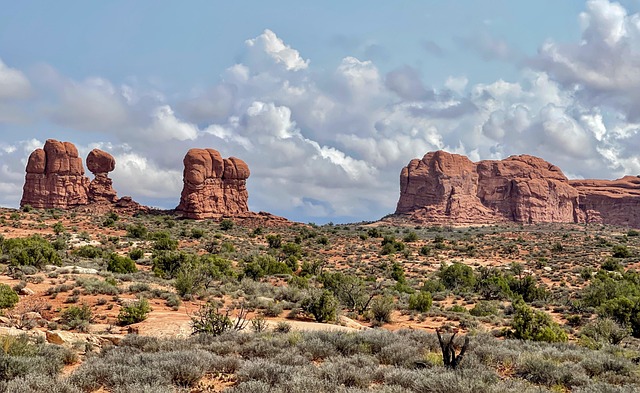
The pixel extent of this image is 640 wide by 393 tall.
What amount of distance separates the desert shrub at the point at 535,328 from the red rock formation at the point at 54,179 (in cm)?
8063

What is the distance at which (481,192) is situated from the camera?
4830 inches

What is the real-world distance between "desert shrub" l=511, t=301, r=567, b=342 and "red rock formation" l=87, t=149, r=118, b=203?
7991 centimetres

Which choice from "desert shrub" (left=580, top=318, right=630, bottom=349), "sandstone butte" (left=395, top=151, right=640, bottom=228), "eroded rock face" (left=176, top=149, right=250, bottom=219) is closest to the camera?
"desert shrub" (left=580, top=318, right=630, bottom=349)

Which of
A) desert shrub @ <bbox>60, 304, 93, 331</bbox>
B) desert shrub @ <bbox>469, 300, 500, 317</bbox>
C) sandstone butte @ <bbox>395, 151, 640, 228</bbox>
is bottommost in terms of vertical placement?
desert shrub @ <bbox>60, 304, 93, 331</bbox>

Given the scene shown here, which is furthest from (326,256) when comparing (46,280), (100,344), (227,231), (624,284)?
(100,344)

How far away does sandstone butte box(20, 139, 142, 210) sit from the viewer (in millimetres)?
80375

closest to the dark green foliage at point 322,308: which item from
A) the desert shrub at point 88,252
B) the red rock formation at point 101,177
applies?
the desert shrub at point 88,252

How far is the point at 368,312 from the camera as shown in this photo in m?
20.0

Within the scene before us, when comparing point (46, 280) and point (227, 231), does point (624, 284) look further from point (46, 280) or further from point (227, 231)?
point (227, 231)

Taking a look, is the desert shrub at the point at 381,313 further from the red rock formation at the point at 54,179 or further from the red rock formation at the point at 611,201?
the red rock formation at the point at 611,201

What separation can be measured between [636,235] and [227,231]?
2586 inches

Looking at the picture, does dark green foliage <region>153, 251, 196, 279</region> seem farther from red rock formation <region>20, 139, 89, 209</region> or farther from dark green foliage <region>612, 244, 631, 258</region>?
red rock formation <region>20, 139, 89, 209</region>

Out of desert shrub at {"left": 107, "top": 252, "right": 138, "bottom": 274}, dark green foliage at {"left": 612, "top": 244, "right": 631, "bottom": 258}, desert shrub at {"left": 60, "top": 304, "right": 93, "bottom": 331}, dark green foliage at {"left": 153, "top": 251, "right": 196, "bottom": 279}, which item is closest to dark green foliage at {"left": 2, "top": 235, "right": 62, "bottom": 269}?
desert shrub at {"left": 107, "top": 252, "right": 138, "bottom": 274}

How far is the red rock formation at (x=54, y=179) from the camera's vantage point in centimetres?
8044
